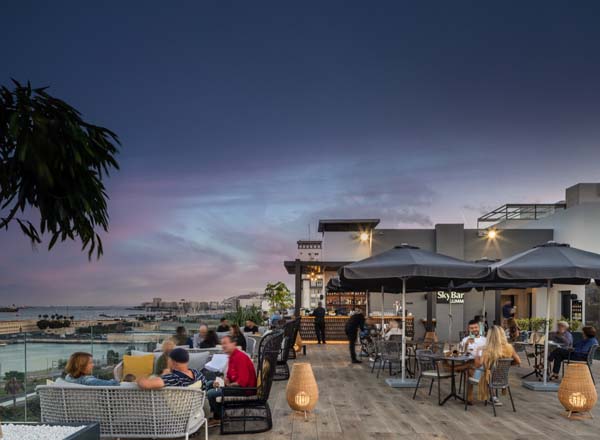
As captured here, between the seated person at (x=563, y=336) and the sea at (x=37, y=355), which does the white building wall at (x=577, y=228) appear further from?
the sea at (x=37, y=355)

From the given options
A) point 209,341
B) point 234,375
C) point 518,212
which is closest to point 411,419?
point 234,375

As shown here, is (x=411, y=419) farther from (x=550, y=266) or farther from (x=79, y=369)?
(x=79, y=369)

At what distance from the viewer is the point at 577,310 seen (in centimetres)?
1756

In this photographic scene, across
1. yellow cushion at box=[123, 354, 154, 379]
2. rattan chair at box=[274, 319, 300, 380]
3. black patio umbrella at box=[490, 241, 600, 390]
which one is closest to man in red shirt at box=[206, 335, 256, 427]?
yellow cushion at box=[123, 354, 154, 379]

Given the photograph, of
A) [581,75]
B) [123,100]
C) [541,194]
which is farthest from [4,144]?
[541,194]

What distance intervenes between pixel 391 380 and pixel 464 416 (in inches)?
110

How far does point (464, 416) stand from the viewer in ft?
23.1

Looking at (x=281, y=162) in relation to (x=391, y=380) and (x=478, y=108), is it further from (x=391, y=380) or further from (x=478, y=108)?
(x=391, y=380)

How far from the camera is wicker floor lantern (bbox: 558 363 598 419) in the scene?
269 inches

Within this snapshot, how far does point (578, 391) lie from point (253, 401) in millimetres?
4126

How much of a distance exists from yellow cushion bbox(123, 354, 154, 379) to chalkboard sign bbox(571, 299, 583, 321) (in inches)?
586

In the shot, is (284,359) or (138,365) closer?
(138,365)

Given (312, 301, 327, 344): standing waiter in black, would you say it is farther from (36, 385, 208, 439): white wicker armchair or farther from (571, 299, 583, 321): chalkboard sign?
(36, 385, 208, 439): white wicker armchair

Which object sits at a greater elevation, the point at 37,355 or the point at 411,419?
the point at 37,355
